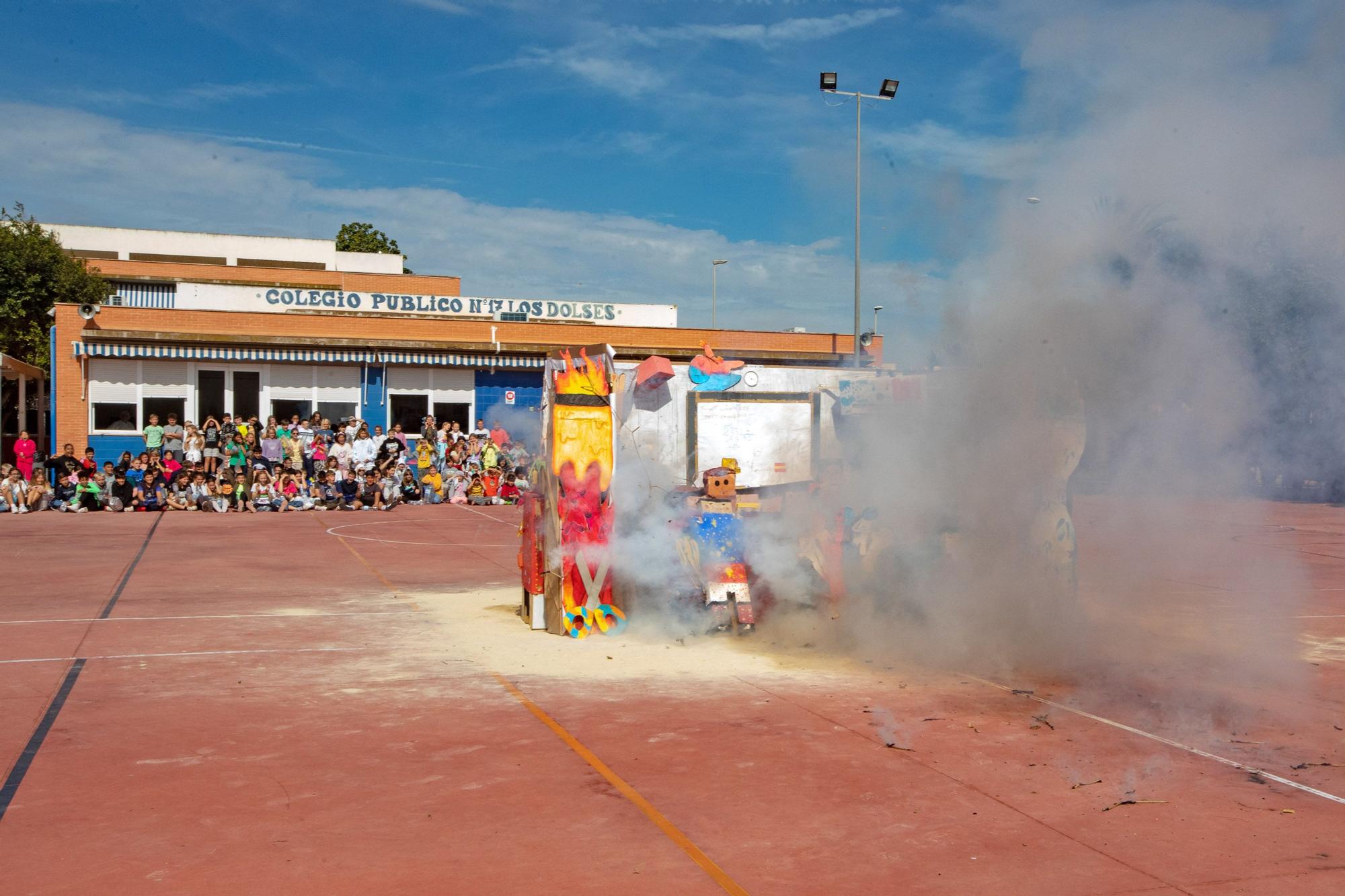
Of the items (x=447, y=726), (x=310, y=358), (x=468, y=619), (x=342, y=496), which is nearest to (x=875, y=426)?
(x=468, y=619)

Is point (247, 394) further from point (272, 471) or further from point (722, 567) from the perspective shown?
point (722, 567)

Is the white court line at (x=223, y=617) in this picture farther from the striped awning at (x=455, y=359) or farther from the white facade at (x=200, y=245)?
the white facade at (x=200, y=245)

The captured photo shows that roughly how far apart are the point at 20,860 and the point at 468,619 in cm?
658

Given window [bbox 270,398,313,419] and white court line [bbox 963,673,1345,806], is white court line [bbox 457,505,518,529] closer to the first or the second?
window [bbox 270,398,313,419]

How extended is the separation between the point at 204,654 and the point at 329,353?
71.3 feet

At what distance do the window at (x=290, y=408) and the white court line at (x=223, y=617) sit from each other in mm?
19301

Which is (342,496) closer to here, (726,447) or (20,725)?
(726,447)

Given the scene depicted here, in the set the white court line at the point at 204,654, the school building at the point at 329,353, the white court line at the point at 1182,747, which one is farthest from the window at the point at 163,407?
the white court line at the point at 1182,747

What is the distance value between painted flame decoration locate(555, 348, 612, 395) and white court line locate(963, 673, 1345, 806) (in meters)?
4.54

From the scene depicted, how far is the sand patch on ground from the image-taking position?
365 inches

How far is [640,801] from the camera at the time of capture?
602 centimetres

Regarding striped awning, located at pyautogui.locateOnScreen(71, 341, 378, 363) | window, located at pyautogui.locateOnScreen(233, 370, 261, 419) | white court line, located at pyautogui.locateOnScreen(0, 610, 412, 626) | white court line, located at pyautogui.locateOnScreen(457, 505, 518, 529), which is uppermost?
striped awning, located at pyautogui.locateOnScreen(71, 341, 378, 363)

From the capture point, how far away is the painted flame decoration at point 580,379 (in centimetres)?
1083

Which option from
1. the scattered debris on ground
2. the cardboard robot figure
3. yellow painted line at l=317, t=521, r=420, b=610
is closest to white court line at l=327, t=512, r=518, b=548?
yellow painted line at l=317, t=521, r=420, b=610
